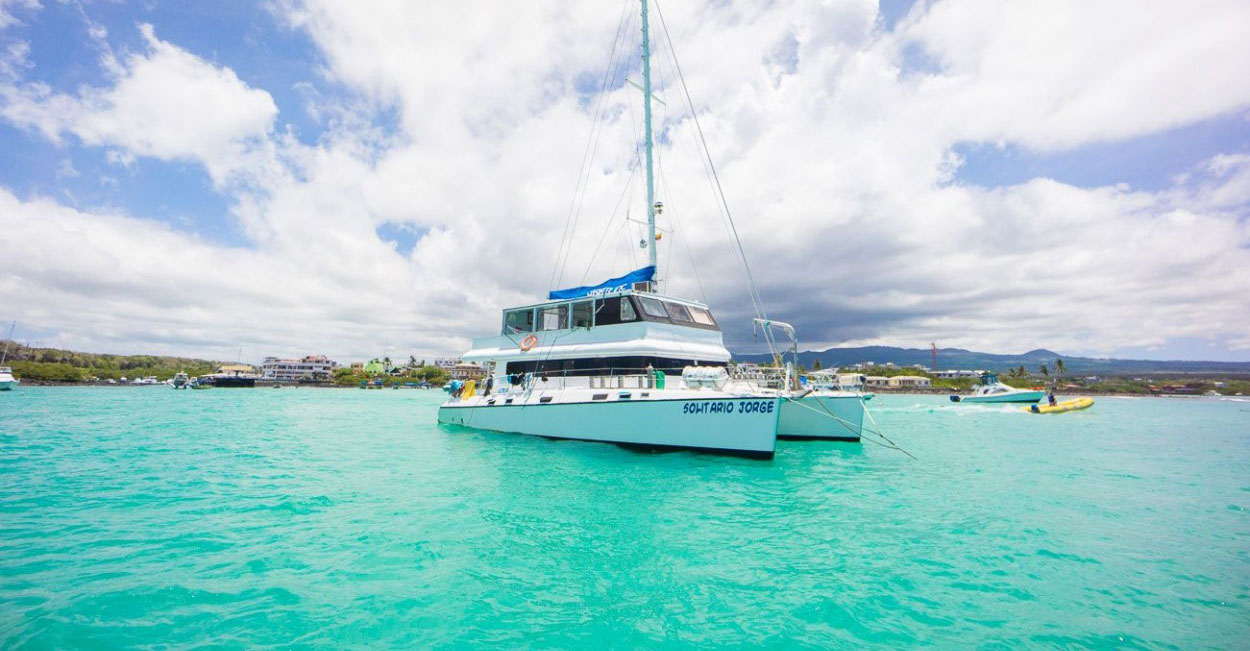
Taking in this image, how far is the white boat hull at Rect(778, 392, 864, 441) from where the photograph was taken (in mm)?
16219

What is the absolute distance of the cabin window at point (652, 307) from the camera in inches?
607

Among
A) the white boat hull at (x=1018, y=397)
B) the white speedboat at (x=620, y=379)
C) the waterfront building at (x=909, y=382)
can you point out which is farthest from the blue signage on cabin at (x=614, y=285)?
the waterfront building at (x=909, y=382)

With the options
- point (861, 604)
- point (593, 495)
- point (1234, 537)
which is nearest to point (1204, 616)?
point (861, 604)

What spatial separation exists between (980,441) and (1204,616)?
56.0ft

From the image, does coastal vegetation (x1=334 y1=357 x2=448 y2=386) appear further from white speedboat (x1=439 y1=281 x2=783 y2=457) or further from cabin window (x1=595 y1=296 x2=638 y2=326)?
cabin window (x1=595 y1=296 x2=638 y2=326)

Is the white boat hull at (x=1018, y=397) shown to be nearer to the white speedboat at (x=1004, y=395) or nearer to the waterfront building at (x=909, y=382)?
the white speedboat at (x=1004, y=395)

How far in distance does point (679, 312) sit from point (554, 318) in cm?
477

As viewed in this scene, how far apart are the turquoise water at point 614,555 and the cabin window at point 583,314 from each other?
5391mm

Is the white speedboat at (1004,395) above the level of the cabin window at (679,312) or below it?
below

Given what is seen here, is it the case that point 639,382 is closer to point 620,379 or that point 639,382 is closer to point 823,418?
point 620,379

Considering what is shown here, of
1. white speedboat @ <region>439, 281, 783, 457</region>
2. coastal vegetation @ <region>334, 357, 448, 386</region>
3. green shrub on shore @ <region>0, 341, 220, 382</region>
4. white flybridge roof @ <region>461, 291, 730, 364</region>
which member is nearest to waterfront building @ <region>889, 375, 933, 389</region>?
white speedboat @ <region>439, 281, 783, 457</region>

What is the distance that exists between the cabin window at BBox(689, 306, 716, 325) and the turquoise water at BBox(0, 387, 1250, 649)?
5.99 metres

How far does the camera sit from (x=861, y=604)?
4.65m

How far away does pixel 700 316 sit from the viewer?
57.5ft
